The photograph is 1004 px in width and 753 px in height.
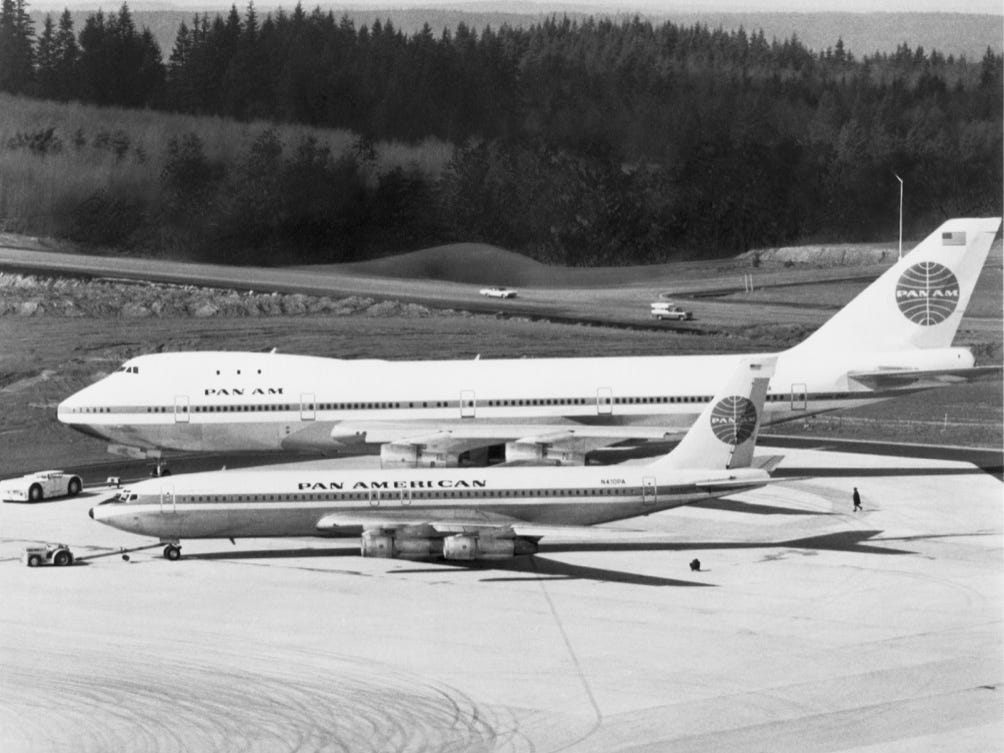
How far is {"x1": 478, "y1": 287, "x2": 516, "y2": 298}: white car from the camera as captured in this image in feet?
258

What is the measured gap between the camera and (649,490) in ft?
158

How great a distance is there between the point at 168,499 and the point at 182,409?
52.0ft

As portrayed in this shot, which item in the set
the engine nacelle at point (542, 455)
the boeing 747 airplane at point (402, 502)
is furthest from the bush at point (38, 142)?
the boeing 747 airplane at point (402, 502)

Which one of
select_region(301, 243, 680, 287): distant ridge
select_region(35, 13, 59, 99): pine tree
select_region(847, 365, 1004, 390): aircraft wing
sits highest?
select_region(35, 13, 59, 99): pine tree

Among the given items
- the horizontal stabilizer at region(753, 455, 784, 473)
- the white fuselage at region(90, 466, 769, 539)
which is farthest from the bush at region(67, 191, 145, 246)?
the horizontal stabilizer at region(753, 455, 784, 473)

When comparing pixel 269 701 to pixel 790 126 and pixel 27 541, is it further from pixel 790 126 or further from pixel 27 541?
pixel 790 126

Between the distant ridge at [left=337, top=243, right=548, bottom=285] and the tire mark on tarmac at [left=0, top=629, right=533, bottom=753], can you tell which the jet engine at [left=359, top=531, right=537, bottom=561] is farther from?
the distant ridge at [left=337, top=243, right=548, bottom=285]

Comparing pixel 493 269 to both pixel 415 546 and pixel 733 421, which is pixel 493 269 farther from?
pixel 415 546

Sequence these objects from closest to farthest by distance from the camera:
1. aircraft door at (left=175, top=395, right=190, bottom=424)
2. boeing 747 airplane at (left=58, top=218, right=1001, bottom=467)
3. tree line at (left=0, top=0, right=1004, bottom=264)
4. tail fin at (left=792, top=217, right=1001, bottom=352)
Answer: boeing 747 airplane at (left=58, top=218, right=1001, bottom=467) < aircraft door at (left=175, top=395, right=190, bottom=424) < tail fin at (left=792, top=217, right=1001, bottom=352) < tree line at (left=0, top=0, right=1004, bottom=264)

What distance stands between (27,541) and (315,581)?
1278 cm

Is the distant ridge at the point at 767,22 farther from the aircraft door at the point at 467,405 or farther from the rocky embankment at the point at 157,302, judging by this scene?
the aircraft door at the point at 467,405

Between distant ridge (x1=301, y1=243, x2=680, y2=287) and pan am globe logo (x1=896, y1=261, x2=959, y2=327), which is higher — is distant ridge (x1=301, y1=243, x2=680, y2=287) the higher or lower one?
the lower one

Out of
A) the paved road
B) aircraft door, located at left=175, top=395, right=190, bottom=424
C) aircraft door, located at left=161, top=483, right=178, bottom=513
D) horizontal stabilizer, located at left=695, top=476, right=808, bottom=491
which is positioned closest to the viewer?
aircraft door, located at left=161, top=483, right=178, bottom=513

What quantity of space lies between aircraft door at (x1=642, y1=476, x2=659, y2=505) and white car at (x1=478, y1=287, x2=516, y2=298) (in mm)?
31589
